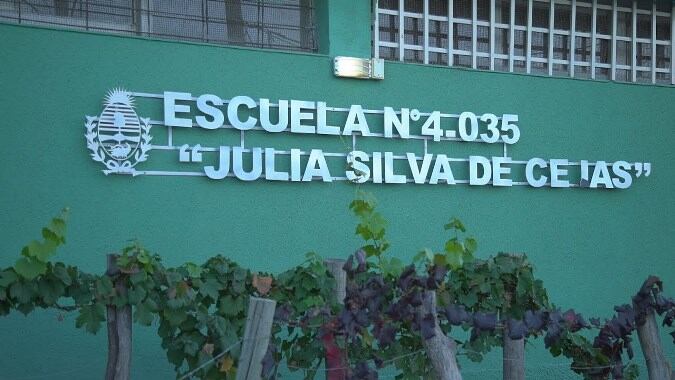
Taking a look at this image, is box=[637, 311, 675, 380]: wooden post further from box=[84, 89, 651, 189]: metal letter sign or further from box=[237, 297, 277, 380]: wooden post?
box=[84, 89, 651, 189]: metal letter sign

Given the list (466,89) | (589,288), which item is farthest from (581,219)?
(466,89)

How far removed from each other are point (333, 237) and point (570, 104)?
8.93ft

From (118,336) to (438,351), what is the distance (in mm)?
1997

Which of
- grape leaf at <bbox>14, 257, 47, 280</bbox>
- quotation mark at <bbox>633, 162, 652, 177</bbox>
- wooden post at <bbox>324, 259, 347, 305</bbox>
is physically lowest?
wooden post at <bbox>324, 259, 347, 305</bbox>

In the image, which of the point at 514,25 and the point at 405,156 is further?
the point at 514,25

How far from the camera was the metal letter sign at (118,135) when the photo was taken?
7.31 m

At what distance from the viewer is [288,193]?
8039mm

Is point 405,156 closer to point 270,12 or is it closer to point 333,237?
point 333,237

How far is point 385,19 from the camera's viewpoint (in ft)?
28.6

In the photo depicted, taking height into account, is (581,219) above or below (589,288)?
above

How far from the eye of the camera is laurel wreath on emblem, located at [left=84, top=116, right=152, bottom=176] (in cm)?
729

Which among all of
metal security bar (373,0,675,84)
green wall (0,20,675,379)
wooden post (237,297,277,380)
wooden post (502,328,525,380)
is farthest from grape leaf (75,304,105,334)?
metal security bar (373,0,675,84)

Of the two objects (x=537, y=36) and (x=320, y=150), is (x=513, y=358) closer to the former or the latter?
(x=320, y=150)

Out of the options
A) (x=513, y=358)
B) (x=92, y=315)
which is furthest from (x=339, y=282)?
(x=92, y=315)
